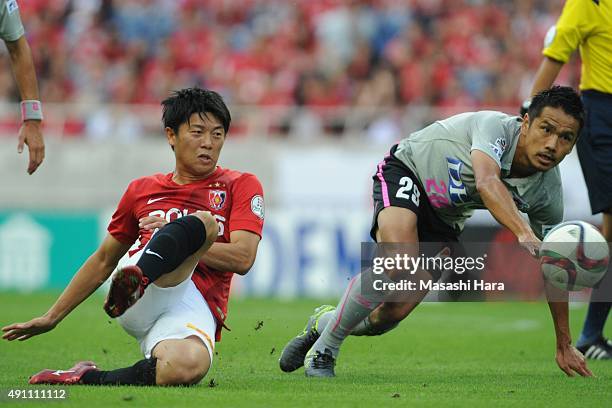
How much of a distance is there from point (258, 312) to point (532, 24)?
8862mm

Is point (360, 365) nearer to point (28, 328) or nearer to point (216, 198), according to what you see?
point (216, 198)

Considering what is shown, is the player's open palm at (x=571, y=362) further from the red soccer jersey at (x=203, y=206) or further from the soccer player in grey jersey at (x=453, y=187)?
the red soccer jersey at (x=203, y=206)

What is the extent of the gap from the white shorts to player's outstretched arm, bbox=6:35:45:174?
3.62 ft

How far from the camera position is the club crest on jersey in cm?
605

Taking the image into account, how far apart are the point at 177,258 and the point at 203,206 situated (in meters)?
0.78

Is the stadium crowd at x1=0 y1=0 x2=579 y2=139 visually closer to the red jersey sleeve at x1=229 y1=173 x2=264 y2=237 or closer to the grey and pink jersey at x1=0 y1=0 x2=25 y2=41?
the grey and pink jersey at x1=0 y1=0 x2=25 y2=41

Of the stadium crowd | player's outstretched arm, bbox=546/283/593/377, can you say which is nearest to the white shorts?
player's outstretched arm, bbox=546/283/593/377

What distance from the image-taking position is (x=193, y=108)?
19.6 ft

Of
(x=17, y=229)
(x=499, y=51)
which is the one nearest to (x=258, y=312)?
(x=17, y=229)

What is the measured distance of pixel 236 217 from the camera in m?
5.95

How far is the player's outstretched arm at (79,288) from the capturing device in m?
5.64

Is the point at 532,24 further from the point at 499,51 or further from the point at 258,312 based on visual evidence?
the point at 258,312

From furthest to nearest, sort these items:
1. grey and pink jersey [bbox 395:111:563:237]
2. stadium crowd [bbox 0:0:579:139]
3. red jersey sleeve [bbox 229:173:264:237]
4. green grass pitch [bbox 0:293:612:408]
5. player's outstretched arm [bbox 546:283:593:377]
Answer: stadium crowd [bbox 0:0:579:139]
player's outstretched arm [bbox 546:283:593:377]
grey and pink jersey [bbox 395:111:563:237]
red jersey sleeve [bbox 229:173:264:237]
green grass pitch [bbox 0:293:612:408]

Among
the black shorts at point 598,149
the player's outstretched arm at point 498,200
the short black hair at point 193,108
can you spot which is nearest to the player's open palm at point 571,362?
the player's outstretched arm at point 498,200
